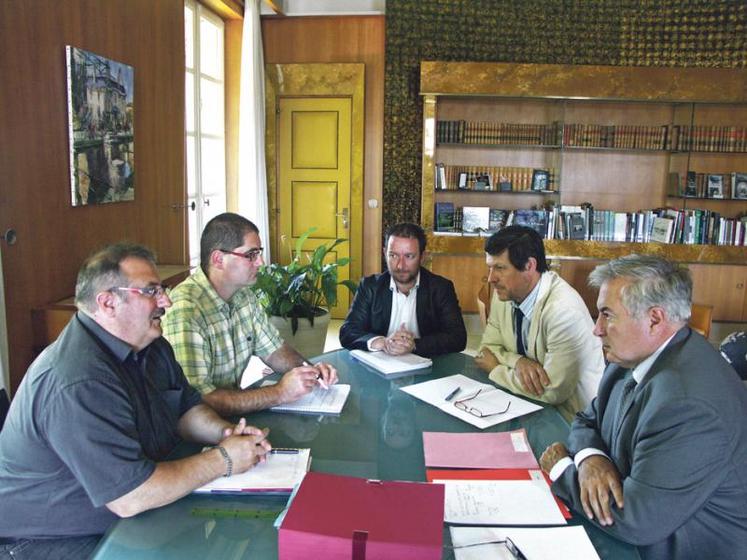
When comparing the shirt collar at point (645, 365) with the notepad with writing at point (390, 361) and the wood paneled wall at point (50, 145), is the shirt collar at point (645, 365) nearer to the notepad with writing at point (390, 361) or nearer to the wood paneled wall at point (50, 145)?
the notepad with writing at point (390, 361)

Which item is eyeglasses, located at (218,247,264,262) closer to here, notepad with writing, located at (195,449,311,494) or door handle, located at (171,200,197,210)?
notepad with writing, located at (195,449,311,494)

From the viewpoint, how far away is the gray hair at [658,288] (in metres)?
1.52

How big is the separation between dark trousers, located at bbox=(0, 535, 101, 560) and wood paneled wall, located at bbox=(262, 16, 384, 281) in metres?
5.16

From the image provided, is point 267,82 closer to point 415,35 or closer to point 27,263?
point 415,35

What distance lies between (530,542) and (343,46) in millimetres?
5633

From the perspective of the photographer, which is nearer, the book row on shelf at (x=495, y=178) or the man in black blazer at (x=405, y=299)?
the man in black blazer at (x=405, y=299)

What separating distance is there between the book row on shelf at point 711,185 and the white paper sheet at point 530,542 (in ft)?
18.0

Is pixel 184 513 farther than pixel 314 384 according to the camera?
No

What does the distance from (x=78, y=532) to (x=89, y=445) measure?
11.4 inches

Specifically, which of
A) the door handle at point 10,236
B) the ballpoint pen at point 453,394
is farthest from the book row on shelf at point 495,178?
the ballpoint pen at point 453,394

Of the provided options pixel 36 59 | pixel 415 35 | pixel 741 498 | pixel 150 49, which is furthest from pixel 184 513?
pixel 415 35

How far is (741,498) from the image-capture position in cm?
137

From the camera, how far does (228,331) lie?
232 centimetres

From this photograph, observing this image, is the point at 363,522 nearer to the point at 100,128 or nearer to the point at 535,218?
the point at 100,128
